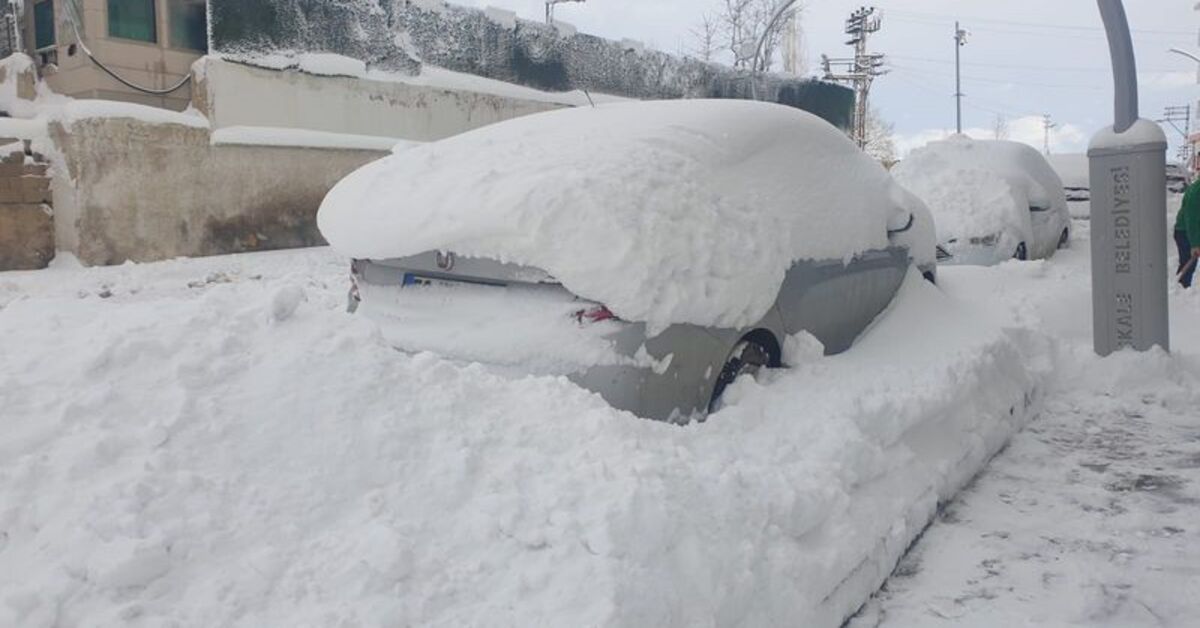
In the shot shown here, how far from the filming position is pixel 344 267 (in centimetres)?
1086

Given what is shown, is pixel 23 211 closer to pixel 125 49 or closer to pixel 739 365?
pixel 125 49

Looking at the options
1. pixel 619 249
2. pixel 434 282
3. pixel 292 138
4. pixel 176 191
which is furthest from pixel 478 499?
pixel 292 138

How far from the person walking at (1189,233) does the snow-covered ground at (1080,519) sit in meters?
3.61

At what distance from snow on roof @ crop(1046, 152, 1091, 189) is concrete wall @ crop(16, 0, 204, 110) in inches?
617

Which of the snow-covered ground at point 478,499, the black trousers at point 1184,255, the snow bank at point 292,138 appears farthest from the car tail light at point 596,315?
the snow bank at point 292,138

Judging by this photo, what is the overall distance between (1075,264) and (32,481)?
11.0 metres

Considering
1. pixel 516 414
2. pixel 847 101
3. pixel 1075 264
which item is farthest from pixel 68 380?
pixel 847 101

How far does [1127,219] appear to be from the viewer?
6.24 metres

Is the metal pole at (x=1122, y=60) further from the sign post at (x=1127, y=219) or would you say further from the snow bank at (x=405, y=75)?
the snow bank at (x=405, y=75)

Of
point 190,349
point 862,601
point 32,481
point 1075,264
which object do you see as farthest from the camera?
point 1075,264

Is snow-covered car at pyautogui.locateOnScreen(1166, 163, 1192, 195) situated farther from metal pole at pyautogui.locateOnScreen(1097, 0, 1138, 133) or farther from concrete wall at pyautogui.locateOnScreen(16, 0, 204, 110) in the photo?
concrete wall at pyautogui.locateOnScreen(16, 0, 204, 110)

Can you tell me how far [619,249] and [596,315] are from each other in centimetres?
26

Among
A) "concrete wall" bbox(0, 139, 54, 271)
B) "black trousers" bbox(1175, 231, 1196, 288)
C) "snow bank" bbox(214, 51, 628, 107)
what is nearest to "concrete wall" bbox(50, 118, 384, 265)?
"concrete wall" bbox(0, 139, 54, 271)

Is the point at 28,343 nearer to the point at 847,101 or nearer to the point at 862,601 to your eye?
the point at 862,601
